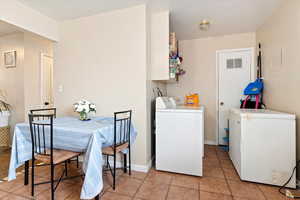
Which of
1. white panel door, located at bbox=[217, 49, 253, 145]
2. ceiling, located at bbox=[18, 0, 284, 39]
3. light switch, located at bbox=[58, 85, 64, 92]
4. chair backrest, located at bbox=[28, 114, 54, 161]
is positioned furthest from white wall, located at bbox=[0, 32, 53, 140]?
white panel door, located at bbox=[217, 49, 253, 145]

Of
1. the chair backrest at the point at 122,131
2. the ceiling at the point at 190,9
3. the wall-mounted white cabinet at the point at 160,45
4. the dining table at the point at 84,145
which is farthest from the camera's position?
the wall-mounted white cabinet at the point at 160,45

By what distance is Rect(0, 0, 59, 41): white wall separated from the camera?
1952 mm

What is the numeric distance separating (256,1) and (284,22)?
473 millimetres

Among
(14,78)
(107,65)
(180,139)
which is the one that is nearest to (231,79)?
(180,139)

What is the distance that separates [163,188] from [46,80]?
3305 millimetres

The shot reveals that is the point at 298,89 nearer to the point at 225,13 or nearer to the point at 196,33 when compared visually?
the point at 225,13

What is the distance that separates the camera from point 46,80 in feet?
11.0

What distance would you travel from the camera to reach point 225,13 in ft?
7.82

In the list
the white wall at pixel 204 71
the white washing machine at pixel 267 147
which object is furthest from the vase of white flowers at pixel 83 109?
the white wall at pixel 204 71

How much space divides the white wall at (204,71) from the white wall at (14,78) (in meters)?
3.58

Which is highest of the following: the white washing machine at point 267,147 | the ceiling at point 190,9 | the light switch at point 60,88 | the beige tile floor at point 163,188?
the ceiling at point 190,9

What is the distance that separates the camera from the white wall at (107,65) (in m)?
2.18

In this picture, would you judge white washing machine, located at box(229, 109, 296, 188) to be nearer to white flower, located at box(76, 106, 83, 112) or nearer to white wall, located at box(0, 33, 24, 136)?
white flower, located at box(76, 106, 83, 112)

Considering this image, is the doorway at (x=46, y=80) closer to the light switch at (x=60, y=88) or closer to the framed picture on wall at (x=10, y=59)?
the framed picture on wall at (x=10, y=59)
